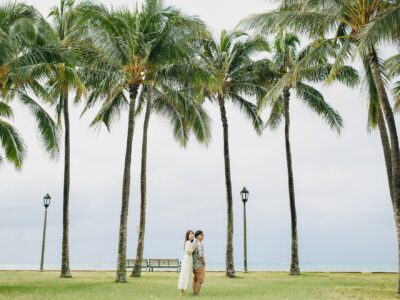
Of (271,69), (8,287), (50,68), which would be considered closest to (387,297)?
(8,287)

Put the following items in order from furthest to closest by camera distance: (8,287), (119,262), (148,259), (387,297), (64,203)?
(148,259) → (64,203) → (119,262) → (8,287) → (387,297)

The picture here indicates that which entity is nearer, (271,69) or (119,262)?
(119,262)

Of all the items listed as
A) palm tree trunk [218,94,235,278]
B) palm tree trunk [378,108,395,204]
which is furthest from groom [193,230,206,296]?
palm tree trunk [218,94,235,278]

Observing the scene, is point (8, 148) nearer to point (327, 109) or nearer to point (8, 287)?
point (8, 287)

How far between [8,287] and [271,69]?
16.4 metres

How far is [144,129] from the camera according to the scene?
2480cm

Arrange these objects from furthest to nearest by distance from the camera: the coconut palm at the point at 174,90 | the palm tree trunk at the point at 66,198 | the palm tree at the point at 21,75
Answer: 1. the palm tree trunk at the point at 66,198
2. the coconut palm at the point at 174,90
3. the palm tree at the point at 21,75

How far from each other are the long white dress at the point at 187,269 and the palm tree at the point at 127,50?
5602 millimetres

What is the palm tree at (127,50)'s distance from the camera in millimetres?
20203

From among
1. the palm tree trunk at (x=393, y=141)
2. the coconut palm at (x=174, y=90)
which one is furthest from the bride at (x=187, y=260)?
Answer: the coconut palm at (x=174, y=90)

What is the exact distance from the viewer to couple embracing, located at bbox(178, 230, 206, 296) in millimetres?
14328

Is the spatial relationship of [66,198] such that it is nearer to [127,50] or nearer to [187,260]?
[127,50]

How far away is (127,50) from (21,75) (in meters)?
4.69

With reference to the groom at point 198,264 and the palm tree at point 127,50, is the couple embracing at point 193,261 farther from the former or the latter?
the palm tree at point 127,50
